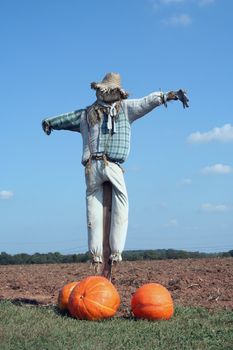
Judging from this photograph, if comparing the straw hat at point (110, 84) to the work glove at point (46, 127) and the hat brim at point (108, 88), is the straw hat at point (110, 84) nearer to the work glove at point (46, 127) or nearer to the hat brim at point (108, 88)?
the hat brim at point (108, 88)

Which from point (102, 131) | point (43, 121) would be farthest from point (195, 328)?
point (43, 121)

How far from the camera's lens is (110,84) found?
7395 mm

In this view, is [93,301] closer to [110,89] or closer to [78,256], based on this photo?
[110,89]

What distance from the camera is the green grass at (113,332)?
4984 millimetres

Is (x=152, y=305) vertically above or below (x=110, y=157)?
below

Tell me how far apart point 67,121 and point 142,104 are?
93 cm

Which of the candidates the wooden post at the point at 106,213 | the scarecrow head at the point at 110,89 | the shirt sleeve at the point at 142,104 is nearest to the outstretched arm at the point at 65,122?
the scarecrow head at the point at 110,89

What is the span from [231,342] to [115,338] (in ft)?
3.05

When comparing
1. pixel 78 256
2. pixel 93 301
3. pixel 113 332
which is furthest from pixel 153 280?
pixel 78 256

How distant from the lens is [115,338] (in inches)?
206

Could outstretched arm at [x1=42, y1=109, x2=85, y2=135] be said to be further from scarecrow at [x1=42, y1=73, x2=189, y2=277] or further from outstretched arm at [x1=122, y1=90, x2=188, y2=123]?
outstretched arm at [x1=122, y1=90, x2=188, y2=123]

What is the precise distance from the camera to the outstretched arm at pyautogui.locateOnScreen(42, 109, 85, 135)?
7.50 metres

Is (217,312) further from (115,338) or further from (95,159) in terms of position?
(95,159)

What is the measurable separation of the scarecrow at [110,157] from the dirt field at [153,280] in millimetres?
456
